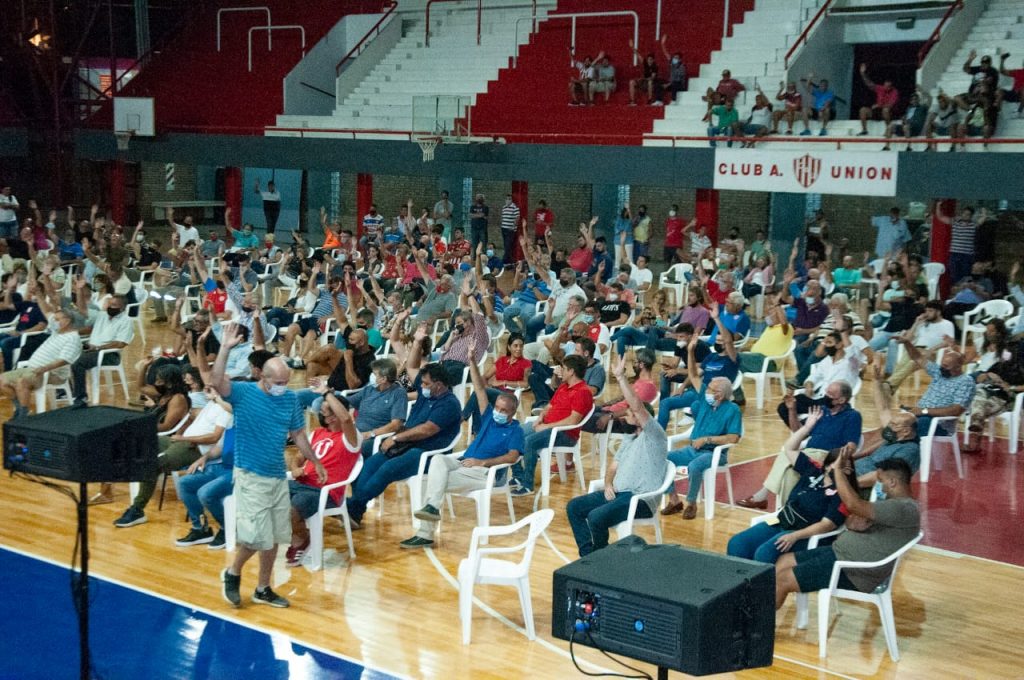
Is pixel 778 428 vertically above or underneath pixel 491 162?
underneath

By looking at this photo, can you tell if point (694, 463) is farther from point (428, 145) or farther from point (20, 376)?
point (428, 145)

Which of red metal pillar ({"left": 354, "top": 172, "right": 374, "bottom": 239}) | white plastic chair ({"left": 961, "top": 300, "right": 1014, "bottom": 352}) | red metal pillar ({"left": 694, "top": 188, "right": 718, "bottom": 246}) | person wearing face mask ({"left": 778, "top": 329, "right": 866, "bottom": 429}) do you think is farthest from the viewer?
red metal pillar ({"left": 354, "top": 172, "right": 374, "bottom": 239})

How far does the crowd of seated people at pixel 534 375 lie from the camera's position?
7.92 m

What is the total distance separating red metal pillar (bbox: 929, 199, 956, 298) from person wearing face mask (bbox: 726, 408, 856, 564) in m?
12.7

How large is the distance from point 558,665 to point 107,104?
26910 millimetres

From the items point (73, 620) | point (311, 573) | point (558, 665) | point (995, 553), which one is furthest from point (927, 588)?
point (73, 620)

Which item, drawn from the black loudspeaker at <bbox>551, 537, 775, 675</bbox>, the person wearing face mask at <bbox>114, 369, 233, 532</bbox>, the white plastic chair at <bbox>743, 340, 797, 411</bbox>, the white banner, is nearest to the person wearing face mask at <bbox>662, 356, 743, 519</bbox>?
the person wearing face mask at <bbox>114, 369, 233, 532</bbox>

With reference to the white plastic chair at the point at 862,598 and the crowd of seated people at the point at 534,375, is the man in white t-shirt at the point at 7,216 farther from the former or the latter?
the white plastic chair at the point at 862,598

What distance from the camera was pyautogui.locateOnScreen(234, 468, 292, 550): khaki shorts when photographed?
23.2 ft

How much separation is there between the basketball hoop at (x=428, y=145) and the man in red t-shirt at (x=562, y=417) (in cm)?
1440

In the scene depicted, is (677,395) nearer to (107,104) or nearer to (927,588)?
(927,588)

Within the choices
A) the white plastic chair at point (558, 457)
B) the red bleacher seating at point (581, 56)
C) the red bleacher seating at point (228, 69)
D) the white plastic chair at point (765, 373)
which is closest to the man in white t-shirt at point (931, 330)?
the white plastic chair at point (765, 373)

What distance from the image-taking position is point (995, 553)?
8.61 meters

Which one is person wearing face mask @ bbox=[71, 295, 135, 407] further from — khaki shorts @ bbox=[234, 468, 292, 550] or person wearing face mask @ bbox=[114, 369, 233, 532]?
khaki shorts @ bbox=[234, 468, 292, 550]
